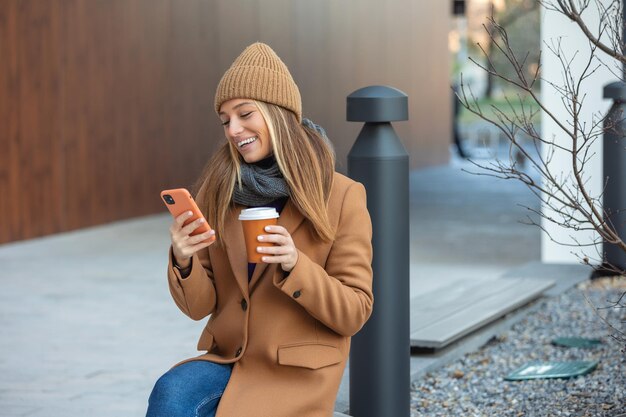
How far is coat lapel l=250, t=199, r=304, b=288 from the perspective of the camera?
3.04m

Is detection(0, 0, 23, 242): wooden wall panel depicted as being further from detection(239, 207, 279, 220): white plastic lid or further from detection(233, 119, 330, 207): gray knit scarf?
detection(239, 207, 279, 220): white plastic lid

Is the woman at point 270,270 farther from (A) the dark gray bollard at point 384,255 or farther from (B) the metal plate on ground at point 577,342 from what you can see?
(B) the metal plate on ground at point 577,342

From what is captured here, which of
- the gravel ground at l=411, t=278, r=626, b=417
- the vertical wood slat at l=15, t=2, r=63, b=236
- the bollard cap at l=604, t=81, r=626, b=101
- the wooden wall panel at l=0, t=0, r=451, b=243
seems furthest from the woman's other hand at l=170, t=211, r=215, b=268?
the vertical wood slat at l=15, t=2, r=63, b=236

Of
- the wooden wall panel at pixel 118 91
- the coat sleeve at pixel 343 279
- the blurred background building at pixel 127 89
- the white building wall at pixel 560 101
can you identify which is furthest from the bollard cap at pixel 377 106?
the wooden wall panel at pixel 118 91

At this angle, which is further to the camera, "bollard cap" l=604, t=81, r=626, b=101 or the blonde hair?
"bollard cap" l=604, t=81, r=626, b=101

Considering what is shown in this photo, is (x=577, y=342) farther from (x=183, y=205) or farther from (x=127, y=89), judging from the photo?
(x=127, y=89)

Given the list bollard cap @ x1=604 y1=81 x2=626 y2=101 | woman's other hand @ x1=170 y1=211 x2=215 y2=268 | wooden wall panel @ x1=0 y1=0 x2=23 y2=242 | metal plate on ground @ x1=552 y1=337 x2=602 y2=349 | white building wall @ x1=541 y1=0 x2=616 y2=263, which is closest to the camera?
Result: woman's other hand @ x1=170 y1=211 x2=215 y2=268

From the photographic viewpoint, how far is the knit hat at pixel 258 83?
9.92ft

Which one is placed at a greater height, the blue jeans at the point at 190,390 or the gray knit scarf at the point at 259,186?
the gray knit scarf at the point at 259,186

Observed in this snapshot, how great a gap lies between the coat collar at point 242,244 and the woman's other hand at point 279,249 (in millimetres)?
198

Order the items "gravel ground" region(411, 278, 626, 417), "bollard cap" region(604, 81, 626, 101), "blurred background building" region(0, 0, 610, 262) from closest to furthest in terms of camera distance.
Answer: "gravel ground" region(411, 278, 626, 417) → "bollard cap" region(604, 81, 626, 101) → "blurred background building" region(0, 0, 610, 262)

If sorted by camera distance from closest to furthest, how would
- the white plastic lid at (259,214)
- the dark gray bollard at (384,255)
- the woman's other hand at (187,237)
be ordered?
the white plastic lid at (259,214) → the woman's other hand at (187,237) → the dark gray bollard at (384,255)

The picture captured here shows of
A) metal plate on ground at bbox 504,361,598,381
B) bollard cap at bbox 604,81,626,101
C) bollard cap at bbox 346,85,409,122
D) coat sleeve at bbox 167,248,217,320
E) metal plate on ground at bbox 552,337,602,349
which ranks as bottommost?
metal plate on ground at bbox 552,337,602,349

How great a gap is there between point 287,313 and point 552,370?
2.57 metres
